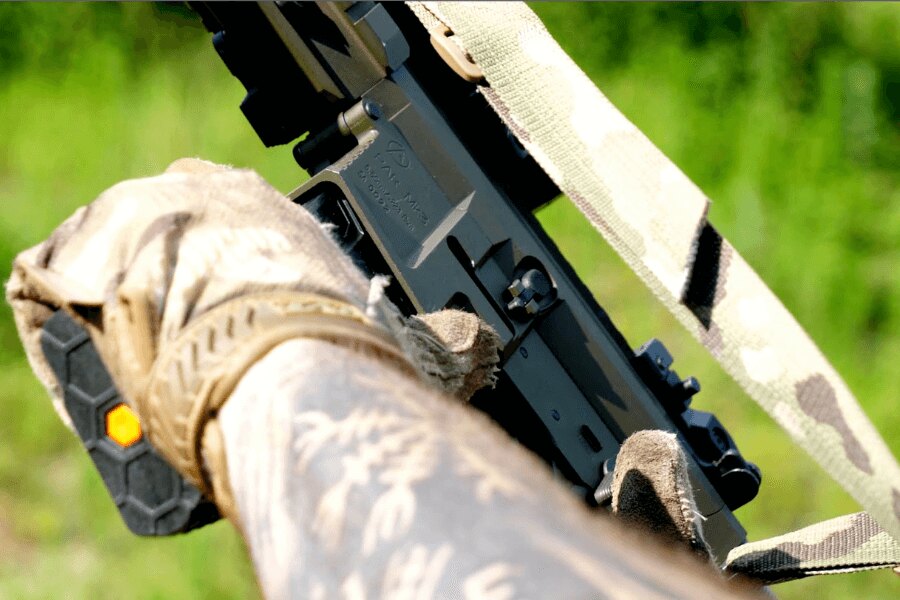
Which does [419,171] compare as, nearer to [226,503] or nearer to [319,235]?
[319,235]

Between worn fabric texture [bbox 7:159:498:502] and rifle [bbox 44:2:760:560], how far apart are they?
56cm

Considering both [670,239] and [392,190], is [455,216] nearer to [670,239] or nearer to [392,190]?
[392,190]

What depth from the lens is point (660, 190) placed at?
88 cm

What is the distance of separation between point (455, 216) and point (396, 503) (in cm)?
80

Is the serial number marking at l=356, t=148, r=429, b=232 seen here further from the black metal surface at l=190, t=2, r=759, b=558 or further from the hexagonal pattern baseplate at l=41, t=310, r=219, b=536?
the hexagonal pattern baseplate at l=41, t=310, r=219, b=536

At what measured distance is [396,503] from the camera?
51 cm

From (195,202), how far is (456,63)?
573 mm

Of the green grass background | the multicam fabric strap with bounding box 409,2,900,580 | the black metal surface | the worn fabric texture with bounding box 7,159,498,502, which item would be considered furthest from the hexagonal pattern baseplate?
the green grass background

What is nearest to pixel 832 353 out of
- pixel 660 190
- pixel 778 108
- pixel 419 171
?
pixel 778 108

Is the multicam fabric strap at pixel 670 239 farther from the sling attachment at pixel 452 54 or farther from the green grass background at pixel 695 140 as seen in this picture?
the green grass background at pixel 695 140

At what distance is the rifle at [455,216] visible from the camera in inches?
49.0

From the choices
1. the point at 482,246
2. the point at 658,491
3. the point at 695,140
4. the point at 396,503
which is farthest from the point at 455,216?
the point at 695,140

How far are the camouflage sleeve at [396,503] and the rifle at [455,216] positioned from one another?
662mm

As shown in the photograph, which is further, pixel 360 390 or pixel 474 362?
pixel 474 362
